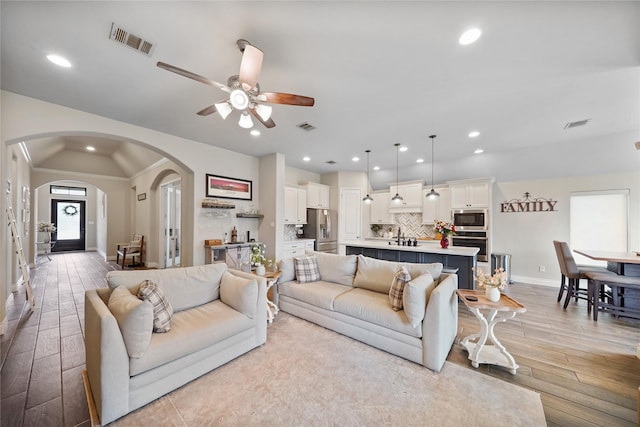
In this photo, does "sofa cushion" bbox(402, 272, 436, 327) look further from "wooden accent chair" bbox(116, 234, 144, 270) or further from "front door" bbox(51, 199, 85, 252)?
"front door" bbox(51, 199, 85, 252)

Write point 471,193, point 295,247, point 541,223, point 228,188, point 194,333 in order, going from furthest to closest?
point 295,247
point 471,193
point 541,223
point 228,188
point 194,333

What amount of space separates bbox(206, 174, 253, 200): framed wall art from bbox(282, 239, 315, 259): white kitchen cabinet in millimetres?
1503

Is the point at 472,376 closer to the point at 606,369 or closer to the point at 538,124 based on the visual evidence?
the point at 606,369

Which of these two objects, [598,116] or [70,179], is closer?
[598,116]

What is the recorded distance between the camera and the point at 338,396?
187cm

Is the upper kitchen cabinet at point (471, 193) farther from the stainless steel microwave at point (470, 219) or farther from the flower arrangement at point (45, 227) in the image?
the flower arrangement at point (45, 227)

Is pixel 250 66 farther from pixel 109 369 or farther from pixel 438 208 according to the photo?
pixel 438 208

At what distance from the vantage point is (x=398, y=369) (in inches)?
87.1

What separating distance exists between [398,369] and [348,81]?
3.01 m

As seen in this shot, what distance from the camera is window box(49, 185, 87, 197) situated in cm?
961

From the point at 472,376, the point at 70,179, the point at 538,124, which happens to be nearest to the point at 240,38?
the point at 472,376

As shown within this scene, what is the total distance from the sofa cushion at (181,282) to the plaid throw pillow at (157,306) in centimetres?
24

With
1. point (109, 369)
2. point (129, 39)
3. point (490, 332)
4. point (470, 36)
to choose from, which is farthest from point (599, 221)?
point (129, 39)

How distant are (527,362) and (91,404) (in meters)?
3.85
